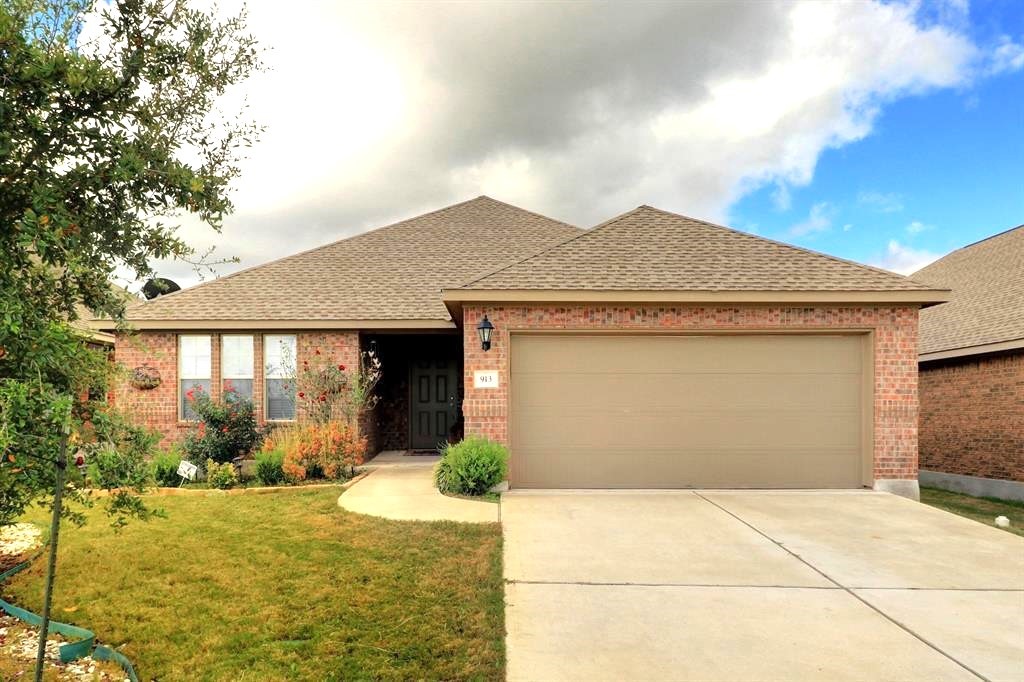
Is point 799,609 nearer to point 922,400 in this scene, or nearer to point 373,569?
point 373,569

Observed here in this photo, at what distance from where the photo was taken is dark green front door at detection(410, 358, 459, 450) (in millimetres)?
13398

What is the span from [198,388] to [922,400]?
54.3 feet

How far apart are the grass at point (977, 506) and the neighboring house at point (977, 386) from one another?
0.40m

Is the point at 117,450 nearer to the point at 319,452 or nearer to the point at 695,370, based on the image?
the point at 319,452

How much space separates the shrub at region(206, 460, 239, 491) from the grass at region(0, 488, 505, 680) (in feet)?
7.29

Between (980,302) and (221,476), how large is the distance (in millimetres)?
17231

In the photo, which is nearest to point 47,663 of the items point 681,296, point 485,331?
point 485,331

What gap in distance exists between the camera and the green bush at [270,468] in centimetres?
903

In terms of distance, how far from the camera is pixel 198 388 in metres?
10.9

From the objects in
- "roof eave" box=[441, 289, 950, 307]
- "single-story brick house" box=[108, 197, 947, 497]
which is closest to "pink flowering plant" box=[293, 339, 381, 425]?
"single-story brick house" box=[108, 197, 947, 497]

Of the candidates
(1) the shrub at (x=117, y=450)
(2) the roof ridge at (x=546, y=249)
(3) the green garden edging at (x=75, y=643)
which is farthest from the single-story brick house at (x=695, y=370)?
(3) the green garden edging at (x=75, y=643)

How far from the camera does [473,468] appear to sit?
8.10m

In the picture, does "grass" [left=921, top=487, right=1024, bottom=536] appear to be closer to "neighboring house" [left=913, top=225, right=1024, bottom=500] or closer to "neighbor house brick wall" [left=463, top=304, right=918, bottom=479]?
"neighboring house" [left=913, top=225, right=1024, bottom=500]

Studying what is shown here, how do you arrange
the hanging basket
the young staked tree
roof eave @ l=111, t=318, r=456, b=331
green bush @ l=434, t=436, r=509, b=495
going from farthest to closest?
the hanging basket, roof eave @ l=111, t=318, r=456, b=331, green bush @ l=434, t=436, r=509, b=495, the young staked tree
